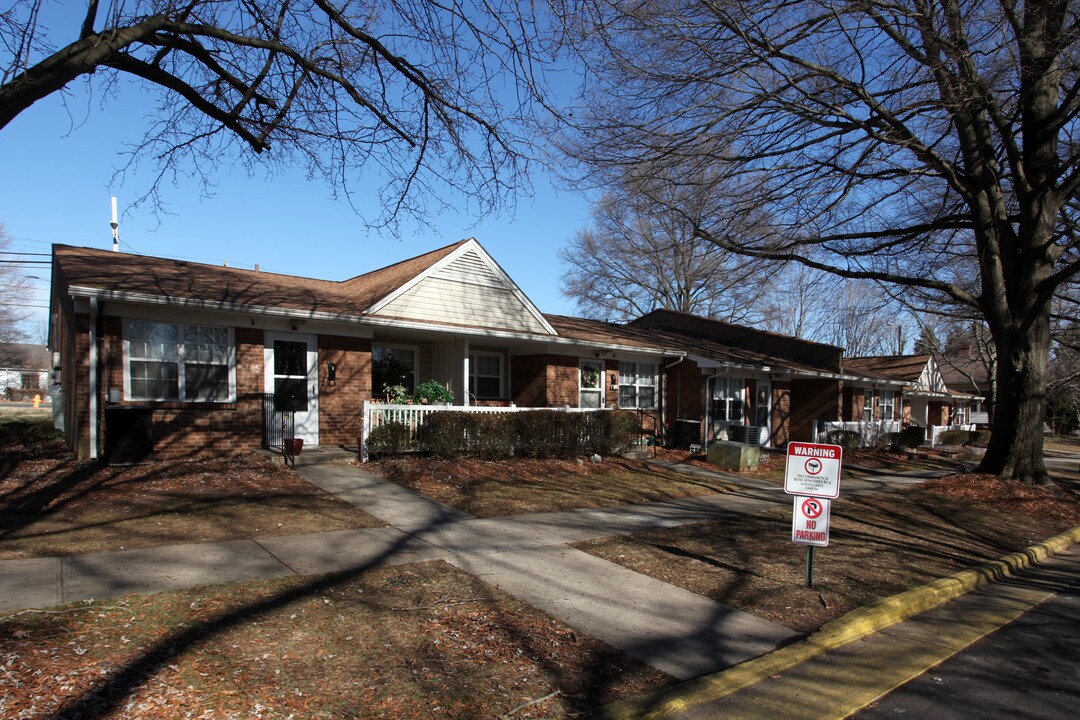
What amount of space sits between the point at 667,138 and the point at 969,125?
7.41m

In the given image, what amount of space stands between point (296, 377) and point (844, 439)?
18.7m

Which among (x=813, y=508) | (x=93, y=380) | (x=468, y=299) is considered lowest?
(x=813, y=508)

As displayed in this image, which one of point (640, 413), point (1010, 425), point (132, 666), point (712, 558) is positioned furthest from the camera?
point (640, 413)

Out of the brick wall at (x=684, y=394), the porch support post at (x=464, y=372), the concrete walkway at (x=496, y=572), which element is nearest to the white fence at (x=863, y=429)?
the brick wall at (x=684, y=394)

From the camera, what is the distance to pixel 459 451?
527 inches

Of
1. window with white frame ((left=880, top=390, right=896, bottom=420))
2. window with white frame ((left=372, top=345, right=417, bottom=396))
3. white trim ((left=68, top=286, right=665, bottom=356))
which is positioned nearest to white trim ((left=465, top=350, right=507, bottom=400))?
window with white frame ((left=372, top=345, right=417, bottom=396))

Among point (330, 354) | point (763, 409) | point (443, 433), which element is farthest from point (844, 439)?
point (330, 354)

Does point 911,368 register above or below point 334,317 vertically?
below

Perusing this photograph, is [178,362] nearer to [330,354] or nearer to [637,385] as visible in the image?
[330,354]

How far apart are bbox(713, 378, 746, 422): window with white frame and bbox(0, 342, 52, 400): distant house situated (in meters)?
48.5

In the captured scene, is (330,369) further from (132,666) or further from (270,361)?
(132,666)

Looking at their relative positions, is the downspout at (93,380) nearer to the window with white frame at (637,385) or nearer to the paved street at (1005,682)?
the paved street at (1005,682)

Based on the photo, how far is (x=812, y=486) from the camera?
6.79 meters

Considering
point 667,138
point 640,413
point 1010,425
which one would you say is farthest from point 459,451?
point 1010,425
